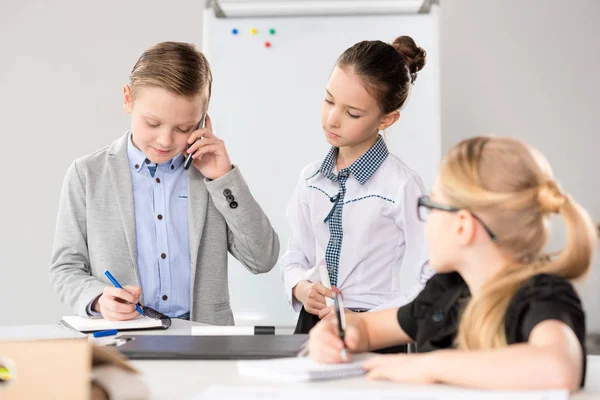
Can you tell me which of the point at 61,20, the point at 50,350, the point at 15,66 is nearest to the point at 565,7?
the point at 61,20

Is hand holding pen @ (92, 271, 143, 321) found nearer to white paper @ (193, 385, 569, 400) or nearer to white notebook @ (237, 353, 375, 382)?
white notebook @ (237, 353, 375, 382)

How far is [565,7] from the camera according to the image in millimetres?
3891

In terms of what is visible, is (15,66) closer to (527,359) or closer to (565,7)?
(565,7)

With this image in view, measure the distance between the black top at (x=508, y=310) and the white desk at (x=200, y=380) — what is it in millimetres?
104

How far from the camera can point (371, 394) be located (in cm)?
88

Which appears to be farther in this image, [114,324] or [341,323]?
[114,324]

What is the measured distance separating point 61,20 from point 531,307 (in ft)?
11.7

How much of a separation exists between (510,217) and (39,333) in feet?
2.81

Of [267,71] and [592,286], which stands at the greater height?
[267,71]

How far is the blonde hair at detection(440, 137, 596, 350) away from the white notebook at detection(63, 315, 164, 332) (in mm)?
683

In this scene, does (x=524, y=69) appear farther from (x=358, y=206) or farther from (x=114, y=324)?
(x=114, y=324)

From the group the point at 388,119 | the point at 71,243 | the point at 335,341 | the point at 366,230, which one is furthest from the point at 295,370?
the point at 388,119

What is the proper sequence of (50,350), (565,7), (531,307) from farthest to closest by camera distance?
(565,7), (531,307), (50,350)

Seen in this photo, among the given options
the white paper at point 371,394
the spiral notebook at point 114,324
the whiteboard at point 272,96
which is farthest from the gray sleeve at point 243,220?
the whiteboard at point 272,96
